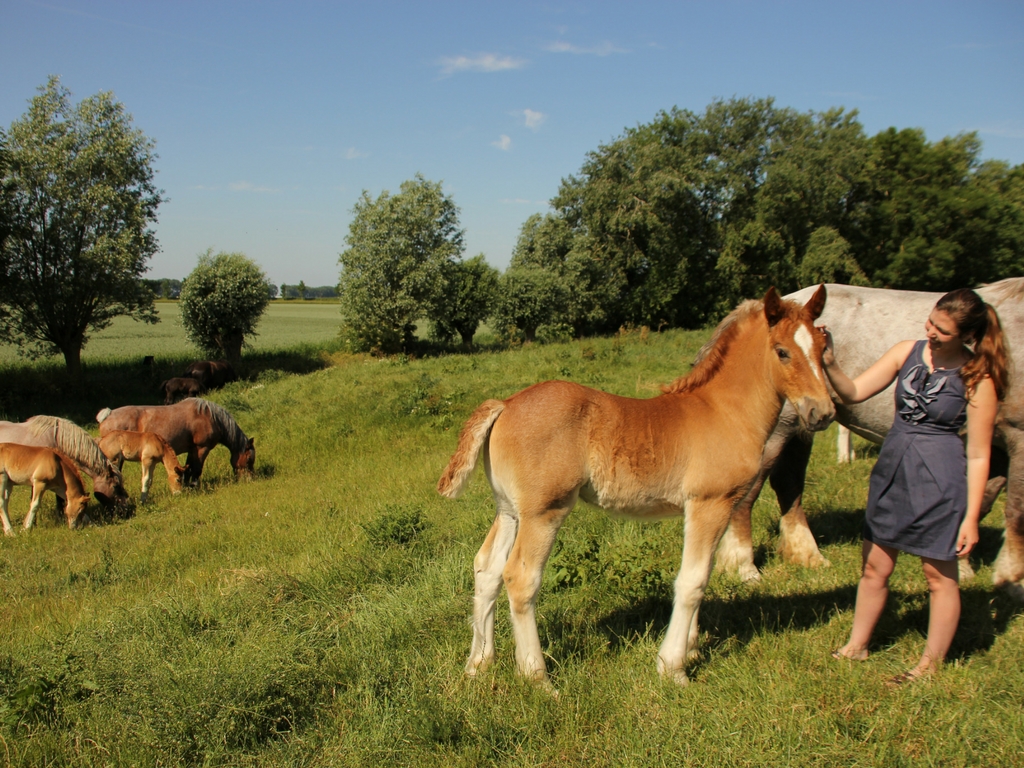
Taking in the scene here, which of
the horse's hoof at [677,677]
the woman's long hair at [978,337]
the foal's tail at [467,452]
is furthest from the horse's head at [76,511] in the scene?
the woman's long hair at [978,337]

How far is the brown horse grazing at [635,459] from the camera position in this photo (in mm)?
3371

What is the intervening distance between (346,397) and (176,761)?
12.4 meters

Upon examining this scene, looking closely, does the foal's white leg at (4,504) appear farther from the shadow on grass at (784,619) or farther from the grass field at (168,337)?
the grass field at (168,337)

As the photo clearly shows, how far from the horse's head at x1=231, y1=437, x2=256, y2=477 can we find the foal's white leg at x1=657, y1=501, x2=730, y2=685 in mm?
9290

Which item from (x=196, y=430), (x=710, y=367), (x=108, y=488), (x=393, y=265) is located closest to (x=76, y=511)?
(x=108, y=488)

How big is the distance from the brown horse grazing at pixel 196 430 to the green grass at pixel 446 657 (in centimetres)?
367

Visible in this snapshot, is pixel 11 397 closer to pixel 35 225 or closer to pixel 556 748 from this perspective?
pixel 35 225

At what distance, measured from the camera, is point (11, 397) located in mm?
19250

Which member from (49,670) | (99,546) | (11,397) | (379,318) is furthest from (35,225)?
(49,670)

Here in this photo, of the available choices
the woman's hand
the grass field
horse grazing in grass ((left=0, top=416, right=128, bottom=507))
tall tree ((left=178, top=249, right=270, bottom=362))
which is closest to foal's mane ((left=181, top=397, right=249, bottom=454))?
horse grazing in grass ((left=0, top=416, right=128, bottom=507))

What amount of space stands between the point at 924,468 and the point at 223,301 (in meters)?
27.1

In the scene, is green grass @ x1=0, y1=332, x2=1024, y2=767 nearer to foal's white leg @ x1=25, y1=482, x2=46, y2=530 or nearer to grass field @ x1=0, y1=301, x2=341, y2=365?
foal's white leg @ x1=25, y1=482, x2=46, y2=530

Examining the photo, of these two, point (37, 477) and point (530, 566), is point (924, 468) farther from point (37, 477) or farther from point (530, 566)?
point (37, 477)

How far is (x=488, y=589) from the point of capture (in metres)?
3.59
